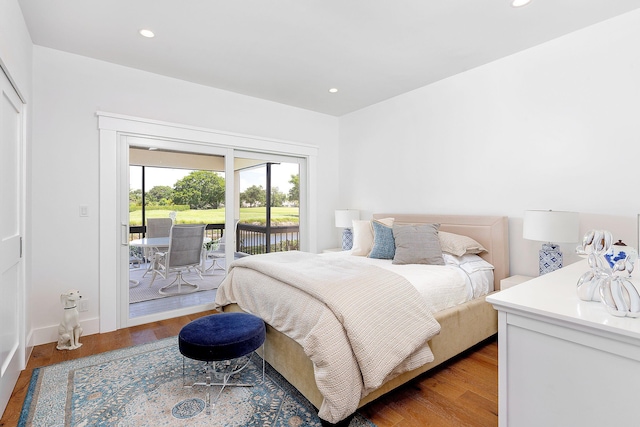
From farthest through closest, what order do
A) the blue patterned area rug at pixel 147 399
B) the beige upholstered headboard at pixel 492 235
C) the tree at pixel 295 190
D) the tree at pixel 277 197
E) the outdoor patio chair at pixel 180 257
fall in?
the tree at pixel 295 190, the tree at pixel 277 197, the outdoor patio chair at pixel 180 257, the beige upholstered headboard at pixel 492 235, the blue patterned area rug at pixel 147 399

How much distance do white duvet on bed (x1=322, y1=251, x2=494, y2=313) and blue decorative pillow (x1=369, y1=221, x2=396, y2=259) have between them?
8 cm

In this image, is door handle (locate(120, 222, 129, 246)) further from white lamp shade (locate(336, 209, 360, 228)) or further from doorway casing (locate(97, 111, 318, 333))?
white lamp shade (locate(336, 209, 360, 228))

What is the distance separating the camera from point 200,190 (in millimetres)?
3713

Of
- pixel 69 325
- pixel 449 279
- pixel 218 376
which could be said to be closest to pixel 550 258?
pixel 449 279

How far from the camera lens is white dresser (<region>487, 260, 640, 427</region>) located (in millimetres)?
935

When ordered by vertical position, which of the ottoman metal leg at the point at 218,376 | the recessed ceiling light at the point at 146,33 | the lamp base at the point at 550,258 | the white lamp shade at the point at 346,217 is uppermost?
the recessed ceiling light at the point at 146,33

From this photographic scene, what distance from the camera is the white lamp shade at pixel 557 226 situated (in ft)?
7.88

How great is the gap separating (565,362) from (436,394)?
3.98 feet

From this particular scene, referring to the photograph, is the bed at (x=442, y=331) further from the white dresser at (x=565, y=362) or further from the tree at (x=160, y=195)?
the tree at (x=160, y=195)

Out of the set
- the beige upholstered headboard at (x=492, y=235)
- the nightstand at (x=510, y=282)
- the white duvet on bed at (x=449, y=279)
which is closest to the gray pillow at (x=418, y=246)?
the white duvet on bed at (x=449, y=279)

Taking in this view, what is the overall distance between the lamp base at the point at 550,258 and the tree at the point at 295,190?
314 cm

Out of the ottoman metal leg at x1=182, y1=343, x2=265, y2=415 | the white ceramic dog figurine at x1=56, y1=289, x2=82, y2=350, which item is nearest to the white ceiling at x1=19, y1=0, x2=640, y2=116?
the white ceramic dog figurine at x1=56, y1=289, x2=82, y2=350

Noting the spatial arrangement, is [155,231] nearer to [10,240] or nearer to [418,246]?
[10,240]

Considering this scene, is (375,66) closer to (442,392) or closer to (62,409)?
(442,392)
